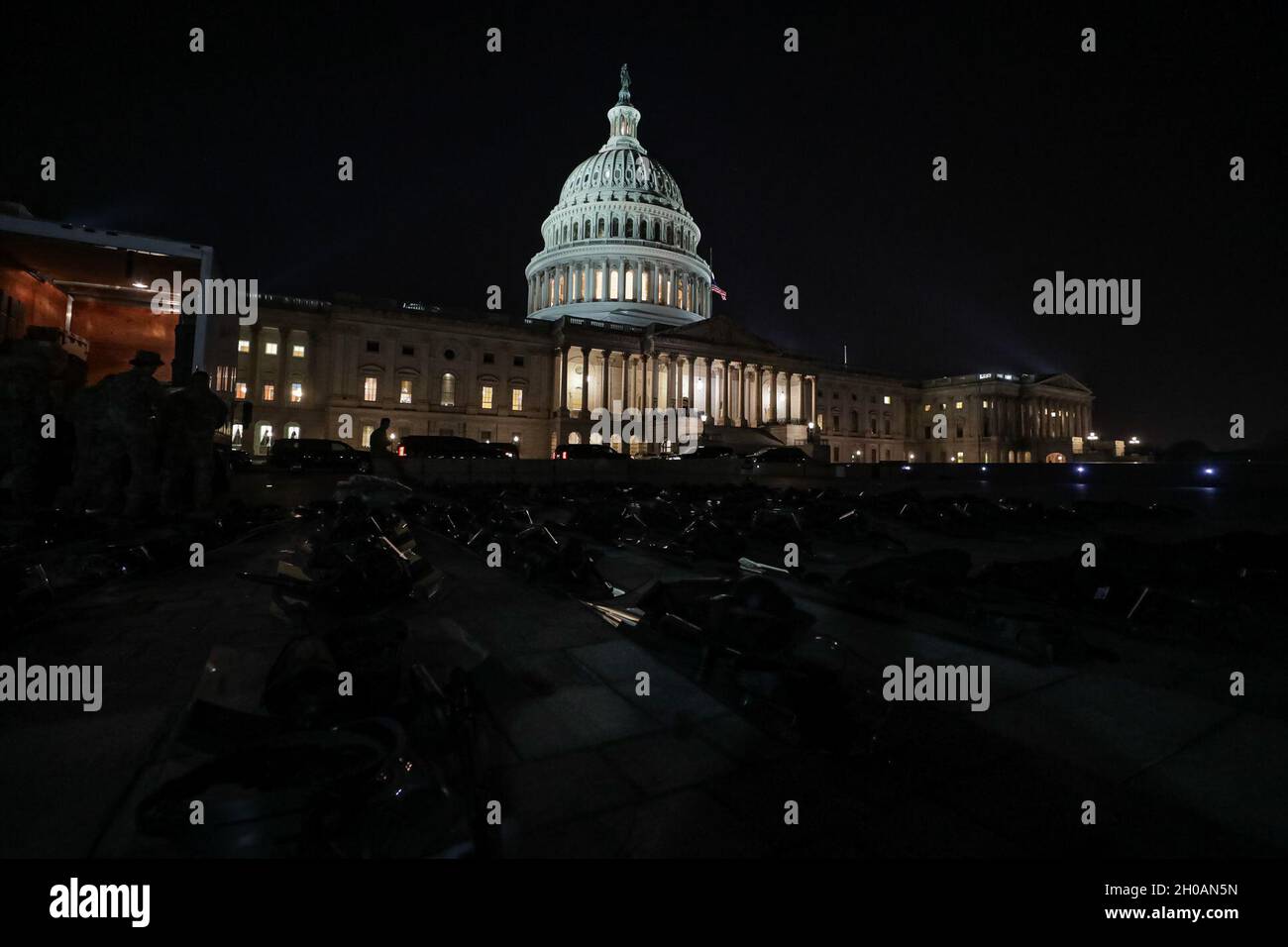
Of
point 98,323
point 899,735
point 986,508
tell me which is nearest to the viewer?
point 899,735

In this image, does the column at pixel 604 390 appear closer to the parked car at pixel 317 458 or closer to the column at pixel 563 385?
the column at pixel 563 385

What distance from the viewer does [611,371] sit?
59.2m

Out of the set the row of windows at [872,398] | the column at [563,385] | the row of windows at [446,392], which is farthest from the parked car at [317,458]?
the row of windows at [872,398]

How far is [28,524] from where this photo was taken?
545 centimetres

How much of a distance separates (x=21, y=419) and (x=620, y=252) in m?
71.6

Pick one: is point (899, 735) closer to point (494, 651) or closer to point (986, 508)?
point (494, 651)

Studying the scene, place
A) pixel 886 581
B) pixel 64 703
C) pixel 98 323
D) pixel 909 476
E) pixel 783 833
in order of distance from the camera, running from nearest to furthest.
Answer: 1. pixel 783 833
2. pixel 64 703
3. pixel 886 581
4. pixel 98 323
5. pixel 909 476

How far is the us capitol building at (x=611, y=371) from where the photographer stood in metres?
49.2

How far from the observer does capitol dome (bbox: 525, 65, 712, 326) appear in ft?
→ 239

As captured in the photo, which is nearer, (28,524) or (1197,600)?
(1197,600)

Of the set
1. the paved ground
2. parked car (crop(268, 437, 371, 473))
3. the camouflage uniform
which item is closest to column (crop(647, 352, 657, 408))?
parked car (crop(268, 437, 371, 473))
